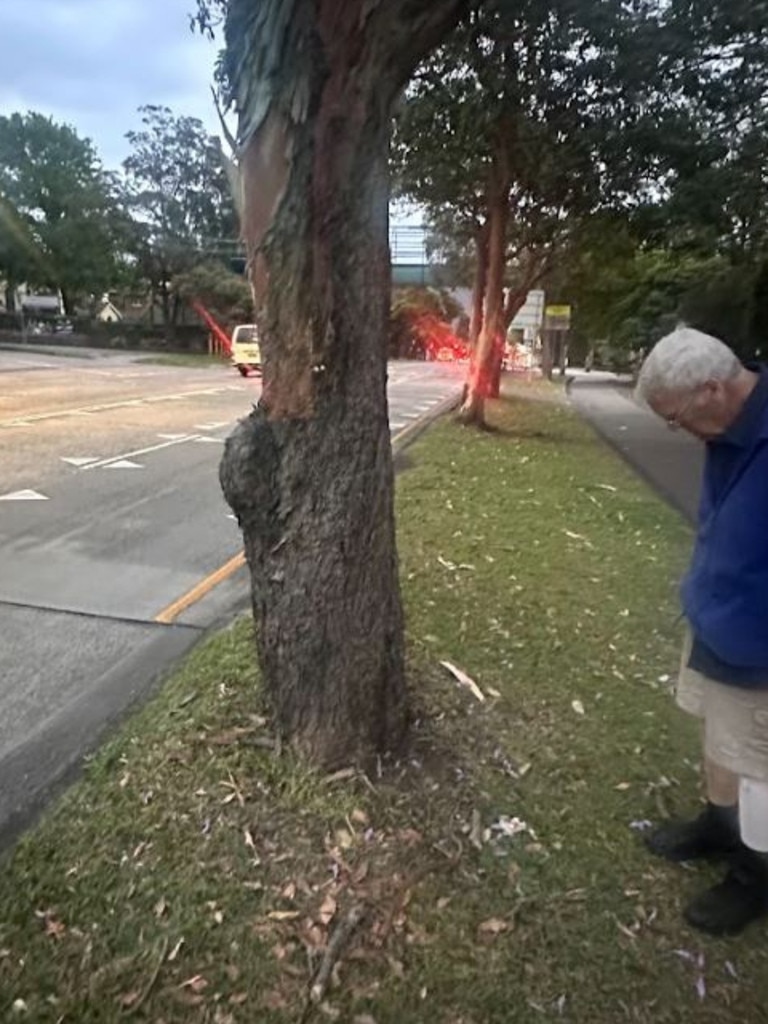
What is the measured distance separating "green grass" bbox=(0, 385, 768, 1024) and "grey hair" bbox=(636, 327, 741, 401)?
1.50 meters

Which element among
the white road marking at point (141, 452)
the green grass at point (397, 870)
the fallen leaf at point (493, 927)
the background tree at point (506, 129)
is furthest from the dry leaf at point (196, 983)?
the white road marking at point (141, 452)

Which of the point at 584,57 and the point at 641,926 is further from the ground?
the point at 584,57

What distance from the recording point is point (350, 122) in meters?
2.79

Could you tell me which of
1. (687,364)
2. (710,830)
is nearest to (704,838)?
(710,830)

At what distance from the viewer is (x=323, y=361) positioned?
2939 mm

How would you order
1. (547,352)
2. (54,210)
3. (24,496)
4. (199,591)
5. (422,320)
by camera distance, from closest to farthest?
(199,591) → (24,496) → (547,352) → (54,210) → (422,320)

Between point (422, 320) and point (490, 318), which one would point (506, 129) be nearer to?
point (490, 318)

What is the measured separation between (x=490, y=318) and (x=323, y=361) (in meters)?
13.7

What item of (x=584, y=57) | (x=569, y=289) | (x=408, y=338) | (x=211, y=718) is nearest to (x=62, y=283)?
(x=408, y=338)

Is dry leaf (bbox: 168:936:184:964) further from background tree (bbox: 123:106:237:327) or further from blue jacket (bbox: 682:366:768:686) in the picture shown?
background tree (bbox: 123:106:237:327)

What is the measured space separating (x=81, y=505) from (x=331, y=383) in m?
5.92

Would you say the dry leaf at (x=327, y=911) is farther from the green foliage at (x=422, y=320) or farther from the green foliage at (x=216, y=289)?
the green foliage at (x=216, y=289)

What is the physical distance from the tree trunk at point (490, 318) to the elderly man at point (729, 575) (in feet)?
42.5

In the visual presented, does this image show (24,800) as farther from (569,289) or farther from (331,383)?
(569,289)
